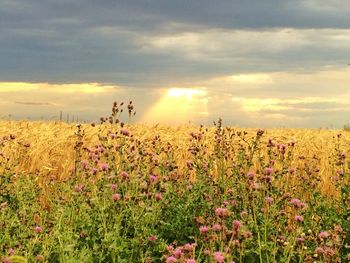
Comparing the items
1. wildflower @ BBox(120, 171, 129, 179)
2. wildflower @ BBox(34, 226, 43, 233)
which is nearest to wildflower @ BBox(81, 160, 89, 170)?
wildflower @ BBox(120, 171, 129, 179)

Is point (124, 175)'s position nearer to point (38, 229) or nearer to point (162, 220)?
point (162, 220)

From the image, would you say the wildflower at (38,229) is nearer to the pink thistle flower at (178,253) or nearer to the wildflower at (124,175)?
the wildflower at (124,175)

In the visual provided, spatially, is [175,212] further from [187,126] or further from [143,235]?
[187,126]

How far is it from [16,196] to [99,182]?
109 centimetres

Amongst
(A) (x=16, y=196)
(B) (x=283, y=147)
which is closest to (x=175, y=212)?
(B) (x=283, y=147)

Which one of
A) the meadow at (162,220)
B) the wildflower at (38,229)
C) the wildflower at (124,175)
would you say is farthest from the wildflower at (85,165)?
the wildflower at (38,229)

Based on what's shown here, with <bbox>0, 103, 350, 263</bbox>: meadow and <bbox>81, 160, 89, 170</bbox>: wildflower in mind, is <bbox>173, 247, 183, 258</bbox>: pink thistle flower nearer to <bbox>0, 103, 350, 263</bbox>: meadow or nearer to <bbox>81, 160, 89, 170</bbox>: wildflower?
<bbox>0, 103, 350, 263</bbox>: meadow

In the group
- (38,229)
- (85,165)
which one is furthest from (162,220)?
(38,229)

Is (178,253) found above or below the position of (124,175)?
below

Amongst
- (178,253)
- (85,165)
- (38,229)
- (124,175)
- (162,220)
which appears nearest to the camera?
(178,253)

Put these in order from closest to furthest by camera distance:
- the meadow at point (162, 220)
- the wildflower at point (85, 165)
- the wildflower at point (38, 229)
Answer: the meadow at point (162, 220)
the wildflower at point (38, 229)
the wildflower at point (85, 165)

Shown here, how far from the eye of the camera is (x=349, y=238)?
7320 mm


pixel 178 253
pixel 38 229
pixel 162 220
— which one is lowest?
pixel 162 220

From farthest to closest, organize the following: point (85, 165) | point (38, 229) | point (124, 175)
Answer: point (85, 165) → point (124, 175) → point (38, 229)
